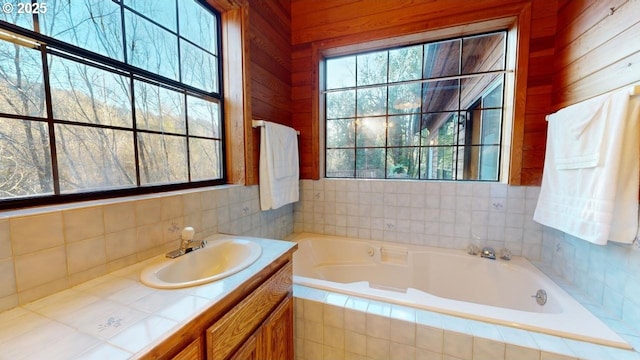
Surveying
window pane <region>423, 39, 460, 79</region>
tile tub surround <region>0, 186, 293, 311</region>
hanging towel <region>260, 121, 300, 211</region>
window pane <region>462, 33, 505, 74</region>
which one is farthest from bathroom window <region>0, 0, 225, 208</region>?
window pane <region>462, 33, 505, 74</region>

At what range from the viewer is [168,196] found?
124 centimetres

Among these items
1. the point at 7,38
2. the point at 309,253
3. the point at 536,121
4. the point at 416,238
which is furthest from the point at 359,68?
the point at 7,38

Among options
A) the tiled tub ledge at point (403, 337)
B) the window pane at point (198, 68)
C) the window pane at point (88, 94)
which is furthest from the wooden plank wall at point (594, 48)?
the window pane at point (88, 94)

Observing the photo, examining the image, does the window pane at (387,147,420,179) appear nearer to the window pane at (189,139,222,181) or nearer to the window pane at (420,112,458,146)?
the window pane at (420,112,458,146)

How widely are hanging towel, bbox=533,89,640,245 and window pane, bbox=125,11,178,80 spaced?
2.43 meters

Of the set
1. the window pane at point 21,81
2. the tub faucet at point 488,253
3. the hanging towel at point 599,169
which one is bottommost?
the tub faucet at point 488,253

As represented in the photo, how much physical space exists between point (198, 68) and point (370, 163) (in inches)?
66.8

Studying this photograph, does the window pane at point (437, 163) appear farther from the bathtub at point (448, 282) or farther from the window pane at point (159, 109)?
the window pane at point (159, 109)

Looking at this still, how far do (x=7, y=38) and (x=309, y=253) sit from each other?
220 cm

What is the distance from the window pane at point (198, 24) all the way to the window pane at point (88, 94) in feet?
1.98

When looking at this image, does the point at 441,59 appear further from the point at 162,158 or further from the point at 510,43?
the point at 162,158

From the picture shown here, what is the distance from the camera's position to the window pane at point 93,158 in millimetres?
997

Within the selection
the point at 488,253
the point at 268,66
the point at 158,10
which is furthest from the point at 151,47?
the point at 488,253

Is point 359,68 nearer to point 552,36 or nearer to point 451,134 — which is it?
point 451,134
